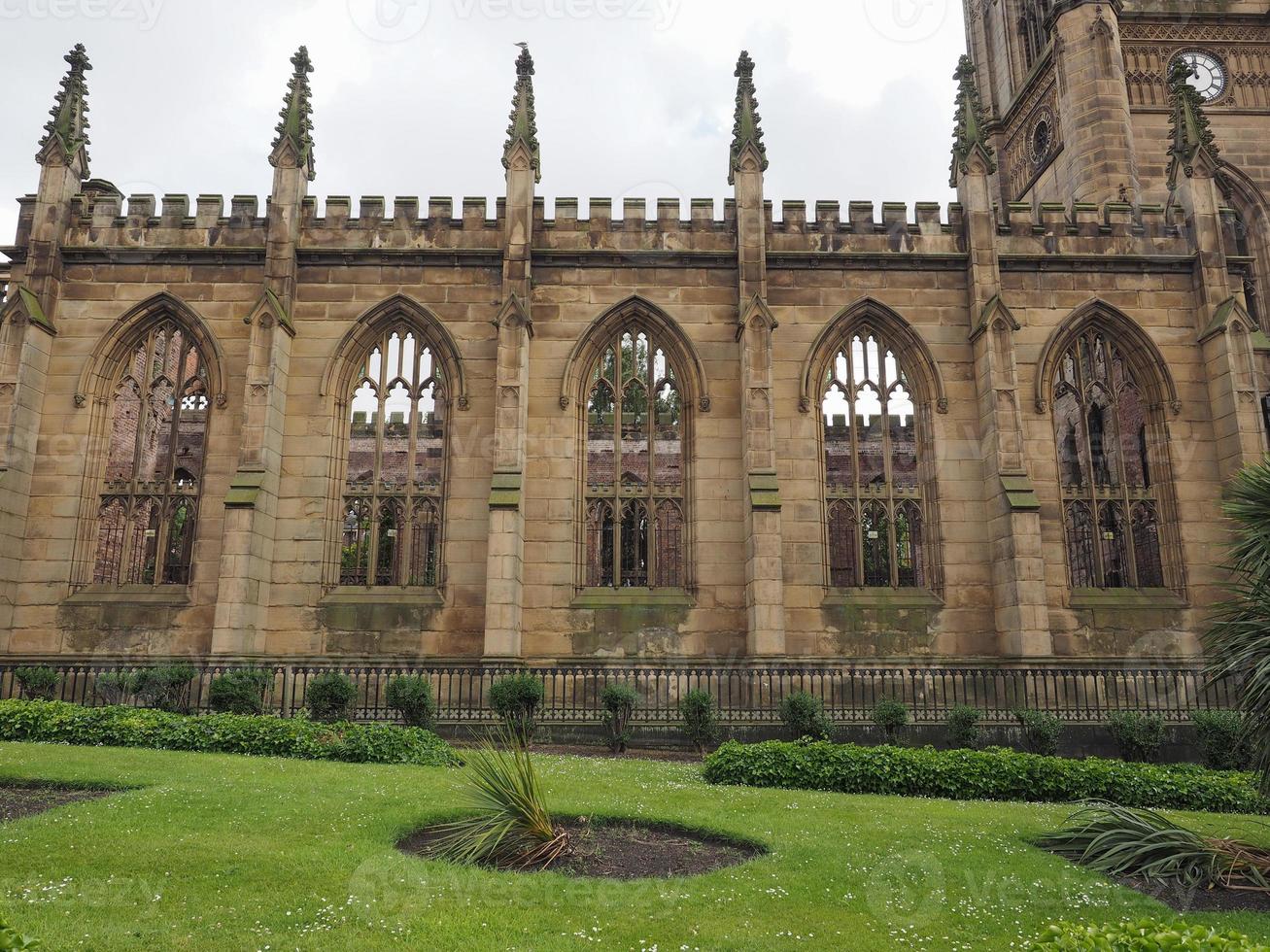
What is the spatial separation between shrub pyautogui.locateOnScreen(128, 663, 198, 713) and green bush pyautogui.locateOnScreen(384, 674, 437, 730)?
386 centimetres

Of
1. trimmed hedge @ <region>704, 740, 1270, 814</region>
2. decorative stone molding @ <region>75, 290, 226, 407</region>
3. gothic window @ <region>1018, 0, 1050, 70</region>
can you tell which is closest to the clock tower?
gothic window @ <region>1018, 0, 1050, 70</region>

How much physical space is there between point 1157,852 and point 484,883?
602 cm

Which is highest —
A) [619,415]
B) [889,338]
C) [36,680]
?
[889,338]

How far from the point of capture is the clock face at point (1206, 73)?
94.6 ft

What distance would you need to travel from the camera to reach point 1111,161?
25188 millimetres

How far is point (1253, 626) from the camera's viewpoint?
28.8ft

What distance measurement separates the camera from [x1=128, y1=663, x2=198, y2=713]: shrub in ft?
54.6

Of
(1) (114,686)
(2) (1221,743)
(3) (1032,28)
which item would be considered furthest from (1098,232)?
(1) (114,686)

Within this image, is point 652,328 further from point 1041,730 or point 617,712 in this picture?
point 1041,730

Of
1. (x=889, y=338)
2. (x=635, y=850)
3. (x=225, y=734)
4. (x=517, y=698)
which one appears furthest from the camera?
(x=889, y=338)

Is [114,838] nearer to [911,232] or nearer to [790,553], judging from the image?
[790,553]

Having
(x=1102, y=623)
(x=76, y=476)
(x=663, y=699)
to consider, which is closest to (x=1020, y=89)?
(x=1102, y=623)

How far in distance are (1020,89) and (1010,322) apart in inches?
610

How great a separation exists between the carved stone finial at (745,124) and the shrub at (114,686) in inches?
643
